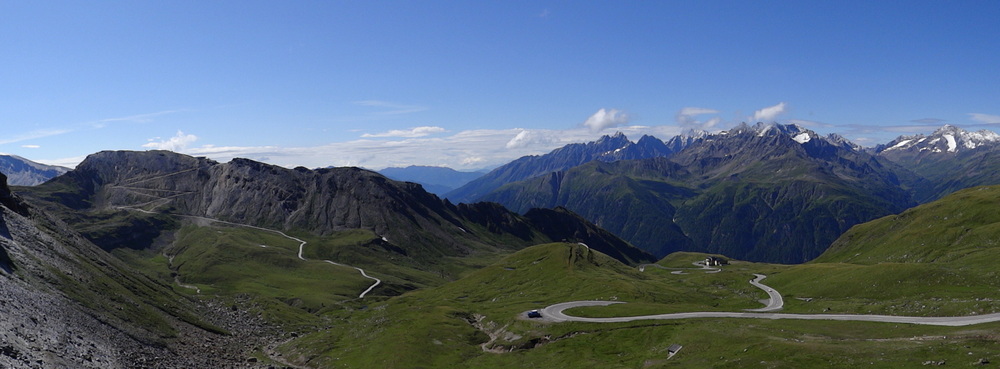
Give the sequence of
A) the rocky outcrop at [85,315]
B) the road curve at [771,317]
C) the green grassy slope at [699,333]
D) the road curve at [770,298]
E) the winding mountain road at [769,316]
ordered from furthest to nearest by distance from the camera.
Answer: the road curve at [770,298] < the winding mountain road at [769,316] < the road curve at [771,317] < the rocky outcrop at [85,315] < the green grassy slope at [699,333]

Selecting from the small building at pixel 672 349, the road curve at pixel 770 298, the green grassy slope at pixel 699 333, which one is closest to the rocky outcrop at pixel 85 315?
the green grassy slope at pixel 699 333

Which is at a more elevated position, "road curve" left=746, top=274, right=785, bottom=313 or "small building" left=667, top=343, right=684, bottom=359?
"small building" left=667, top=343, right=684, bottom=359

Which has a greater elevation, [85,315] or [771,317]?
[85,315]

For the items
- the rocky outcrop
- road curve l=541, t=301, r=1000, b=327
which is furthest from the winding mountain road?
the rocky outcrop

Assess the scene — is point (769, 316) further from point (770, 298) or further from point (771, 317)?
point (770, 298)

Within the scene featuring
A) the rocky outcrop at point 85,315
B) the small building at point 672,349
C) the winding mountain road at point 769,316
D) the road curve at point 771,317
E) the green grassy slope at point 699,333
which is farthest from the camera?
the small building at point 672,349

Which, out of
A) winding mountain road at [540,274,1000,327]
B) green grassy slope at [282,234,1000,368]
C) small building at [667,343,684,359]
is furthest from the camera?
small building at [667,343,684,359]

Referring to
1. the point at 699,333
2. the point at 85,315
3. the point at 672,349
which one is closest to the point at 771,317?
the point at 699,333

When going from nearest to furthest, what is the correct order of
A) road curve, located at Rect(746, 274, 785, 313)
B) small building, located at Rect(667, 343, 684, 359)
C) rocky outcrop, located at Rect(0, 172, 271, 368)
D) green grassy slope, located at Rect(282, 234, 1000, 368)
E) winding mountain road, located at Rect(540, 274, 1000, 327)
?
green grassy slope, located at Rect(282, 234, 1000, 368) → rocky outcrop, located at Rect(0, 172, 271, 368) → winding mountain road, located at Rect(540, 274, 1000, 327) → small building, located at Rect(667, 343, 684, 359) → road curve, located at Rect(746, 274, 785, 313)

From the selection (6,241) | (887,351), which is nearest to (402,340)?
(6,241)

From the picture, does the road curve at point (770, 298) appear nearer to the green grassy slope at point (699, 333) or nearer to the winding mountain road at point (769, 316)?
the winding mountain road at point (769, 316)

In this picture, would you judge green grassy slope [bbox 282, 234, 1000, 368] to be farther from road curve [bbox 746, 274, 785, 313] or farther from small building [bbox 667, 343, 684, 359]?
road curve [bbox 746, 274, 785, 313]
